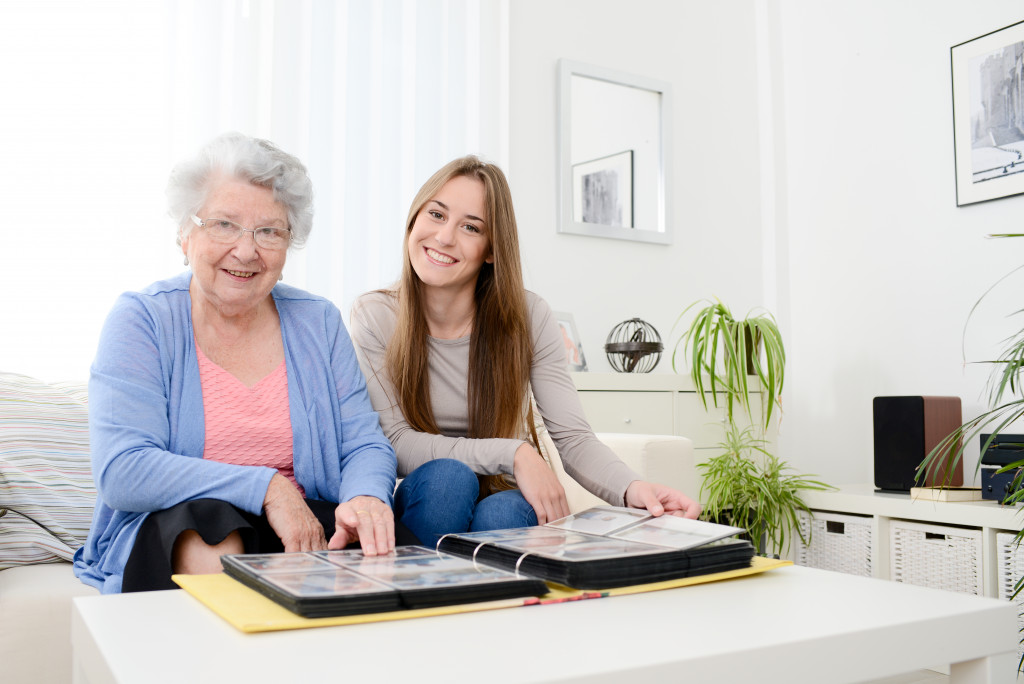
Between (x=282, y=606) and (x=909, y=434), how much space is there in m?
2.53

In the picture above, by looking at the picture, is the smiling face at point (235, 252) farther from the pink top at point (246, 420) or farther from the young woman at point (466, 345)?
the young woman at point (466, 345)

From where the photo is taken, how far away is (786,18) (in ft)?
13.0

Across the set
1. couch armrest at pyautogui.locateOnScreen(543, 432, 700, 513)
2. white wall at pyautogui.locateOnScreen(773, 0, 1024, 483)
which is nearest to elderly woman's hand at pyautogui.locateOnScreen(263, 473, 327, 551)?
couch armrest at pyautogui.locateOnScreen(543, 432, 700, 513)

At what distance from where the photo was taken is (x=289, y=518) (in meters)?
1.25

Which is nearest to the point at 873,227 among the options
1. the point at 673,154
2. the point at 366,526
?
the point at 673,154

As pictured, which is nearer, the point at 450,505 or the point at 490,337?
the point at 450,505

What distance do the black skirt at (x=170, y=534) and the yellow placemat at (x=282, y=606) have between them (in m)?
0.18

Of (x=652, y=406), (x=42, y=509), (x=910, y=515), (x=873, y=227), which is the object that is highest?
(x=873, y=227)

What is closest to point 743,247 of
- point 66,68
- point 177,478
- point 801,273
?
point 801,273

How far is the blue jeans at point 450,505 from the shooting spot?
4.63ft

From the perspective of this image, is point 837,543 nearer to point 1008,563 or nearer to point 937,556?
point 937,556

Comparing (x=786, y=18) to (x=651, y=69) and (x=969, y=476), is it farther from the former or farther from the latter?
(x=969, y=476)

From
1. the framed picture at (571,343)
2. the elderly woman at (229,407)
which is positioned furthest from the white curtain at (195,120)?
the elderly woman at (229,407)

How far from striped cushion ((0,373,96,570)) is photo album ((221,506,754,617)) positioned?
835 mm
